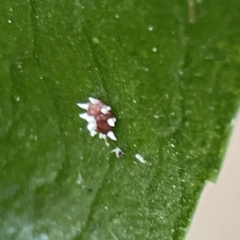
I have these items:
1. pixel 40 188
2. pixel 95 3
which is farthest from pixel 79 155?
pixel 95 3

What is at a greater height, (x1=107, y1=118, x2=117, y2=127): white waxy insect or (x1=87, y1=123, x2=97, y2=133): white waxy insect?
(x1=107, y1=118, x2=117, y2=127): white waxy insect

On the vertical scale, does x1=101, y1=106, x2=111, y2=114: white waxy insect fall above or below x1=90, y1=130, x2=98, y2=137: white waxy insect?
above

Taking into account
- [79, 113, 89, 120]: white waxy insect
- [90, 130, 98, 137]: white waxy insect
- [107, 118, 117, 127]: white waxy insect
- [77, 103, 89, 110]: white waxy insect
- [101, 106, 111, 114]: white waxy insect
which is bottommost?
[90, 130, 98, 137]: white waxy insect

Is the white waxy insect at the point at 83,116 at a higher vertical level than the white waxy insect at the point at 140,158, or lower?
higher

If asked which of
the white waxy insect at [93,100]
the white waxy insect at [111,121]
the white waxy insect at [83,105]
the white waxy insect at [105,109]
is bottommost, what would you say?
the white waxy insect at [111,121]

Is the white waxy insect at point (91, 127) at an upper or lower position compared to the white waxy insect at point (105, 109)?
lower

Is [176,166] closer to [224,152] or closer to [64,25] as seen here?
[224,152]
